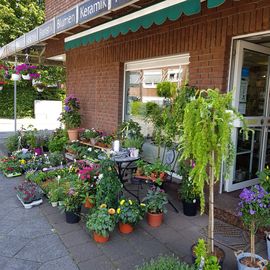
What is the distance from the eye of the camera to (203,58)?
4.28 m

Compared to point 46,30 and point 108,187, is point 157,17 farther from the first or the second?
point 46,30

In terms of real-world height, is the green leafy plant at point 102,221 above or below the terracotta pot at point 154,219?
above

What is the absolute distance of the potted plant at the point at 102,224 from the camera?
10.3 feet

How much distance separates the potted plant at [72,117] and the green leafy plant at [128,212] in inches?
164

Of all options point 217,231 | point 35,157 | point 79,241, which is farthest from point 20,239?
point 35,157

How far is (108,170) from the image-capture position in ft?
12.2

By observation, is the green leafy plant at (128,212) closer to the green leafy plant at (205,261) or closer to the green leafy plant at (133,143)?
the green leafy plant at (205,261)

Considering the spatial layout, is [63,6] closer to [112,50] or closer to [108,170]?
[112,50]

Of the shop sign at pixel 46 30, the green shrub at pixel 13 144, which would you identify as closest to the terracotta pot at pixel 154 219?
the shop sign at pixel 46 30

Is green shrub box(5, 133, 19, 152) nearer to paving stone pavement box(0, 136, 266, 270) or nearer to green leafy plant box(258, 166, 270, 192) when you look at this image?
paving stone pavement box(0, 136, 266, 270)

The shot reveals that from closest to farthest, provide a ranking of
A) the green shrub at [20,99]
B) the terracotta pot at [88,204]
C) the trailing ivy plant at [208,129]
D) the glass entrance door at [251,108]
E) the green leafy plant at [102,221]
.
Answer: the trailing ivy plant at [208,129], the green leafy plant at [102,221], the terracotta pot at [88,204], the glass entrance door at [251,108], the green shrub at [20,99]

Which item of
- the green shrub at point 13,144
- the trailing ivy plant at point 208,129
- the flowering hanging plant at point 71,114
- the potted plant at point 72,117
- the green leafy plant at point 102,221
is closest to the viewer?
the trailing ivy plant at point 208,129

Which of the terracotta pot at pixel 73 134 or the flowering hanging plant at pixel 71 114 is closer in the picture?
the terracotta pot at pixel 73 134

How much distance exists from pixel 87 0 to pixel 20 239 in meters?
3.61
